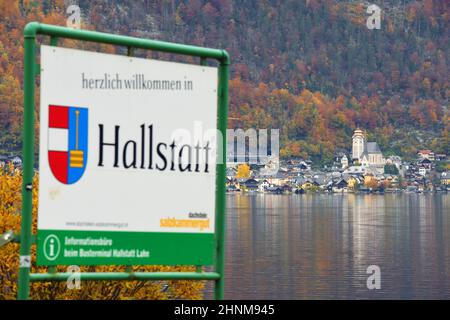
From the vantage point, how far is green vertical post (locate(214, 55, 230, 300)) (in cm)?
858

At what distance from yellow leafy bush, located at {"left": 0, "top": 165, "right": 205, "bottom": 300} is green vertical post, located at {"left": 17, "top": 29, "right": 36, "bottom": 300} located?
32.0 ft

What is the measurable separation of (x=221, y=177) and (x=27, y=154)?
5.70 feet

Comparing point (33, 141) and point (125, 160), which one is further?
point (125, 160)

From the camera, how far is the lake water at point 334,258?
62.0 metres

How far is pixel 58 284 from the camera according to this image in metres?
18.6

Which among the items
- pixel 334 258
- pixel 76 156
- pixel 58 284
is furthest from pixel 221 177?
pixel 334 258

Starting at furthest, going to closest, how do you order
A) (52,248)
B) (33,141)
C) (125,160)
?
(125,160), (52,248), (33,141)

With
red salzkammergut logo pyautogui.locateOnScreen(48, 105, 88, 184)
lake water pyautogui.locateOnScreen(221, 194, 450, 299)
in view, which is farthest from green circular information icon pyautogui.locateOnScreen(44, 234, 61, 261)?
lake water pyautogui.locateOnScreen(221, 194, 450, 299)

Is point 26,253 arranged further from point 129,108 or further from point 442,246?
point 442,246

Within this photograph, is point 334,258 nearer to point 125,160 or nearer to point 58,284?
point 58,284

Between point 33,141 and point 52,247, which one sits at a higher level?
point 33,141

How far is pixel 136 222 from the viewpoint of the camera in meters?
8.36
